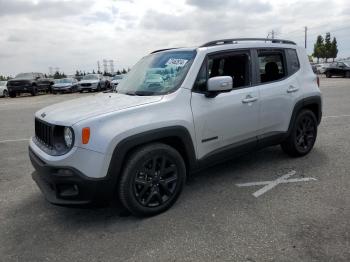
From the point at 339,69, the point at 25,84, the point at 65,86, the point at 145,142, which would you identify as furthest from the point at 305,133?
the point at 339,69

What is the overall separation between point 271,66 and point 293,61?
539mm

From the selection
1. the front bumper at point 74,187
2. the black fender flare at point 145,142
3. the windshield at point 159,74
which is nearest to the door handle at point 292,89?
the windshield at point 159,74

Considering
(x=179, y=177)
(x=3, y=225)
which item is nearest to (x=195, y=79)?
(x=179, y=177)

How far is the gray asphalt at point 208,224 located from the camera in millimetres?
3152

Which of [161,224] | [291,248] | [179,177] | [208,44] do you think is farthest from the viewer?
[208,44]

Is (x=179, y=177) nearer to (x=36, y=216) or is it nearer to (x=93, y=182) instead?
(x=93, y=182)

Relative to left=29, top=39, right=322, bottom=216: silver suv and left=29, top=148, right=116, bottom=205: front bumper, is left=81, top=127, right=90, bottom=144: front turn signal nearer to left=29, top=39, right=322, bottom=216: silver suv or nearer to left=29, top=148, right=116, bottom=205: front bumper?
left=29, top=39, right=322, bottom=216: silver suv

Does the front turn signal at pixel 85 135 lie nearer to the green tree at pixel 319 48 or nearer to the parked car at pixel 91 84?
the parked car at pixel 91 84

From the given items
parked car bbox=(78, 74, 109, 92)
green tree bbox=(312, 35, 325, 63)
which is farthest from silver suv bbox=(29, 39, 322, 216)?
green tree bbox=(312, 35, 325, 63)

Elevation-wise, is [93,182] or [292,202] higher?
[93,182]

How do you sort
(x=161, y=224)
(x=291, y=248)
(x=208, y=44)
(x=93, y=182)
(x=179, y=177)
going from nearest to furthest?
1. (x=291, y=248)
2. (x=93, y=182)
3. (x=161, y=224)
4. (x=179, y=177)
5. (x=208, y=44)

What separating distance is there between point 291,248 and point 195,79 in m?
2.01

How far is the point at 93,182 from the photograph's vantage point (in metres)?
3.42

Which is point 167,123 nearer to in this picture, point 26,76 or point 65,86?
point 26,76
